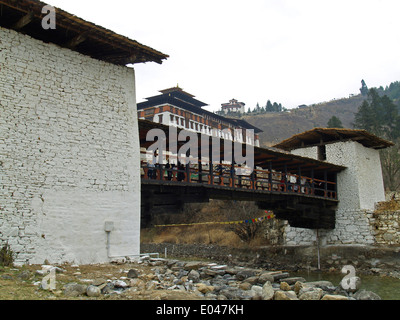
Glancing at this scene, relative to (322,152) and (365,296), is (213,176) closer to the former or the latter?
(365,296)

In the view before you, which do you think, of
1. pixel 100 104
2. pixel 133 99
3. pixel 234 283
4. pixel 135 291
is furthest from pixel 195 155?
pixel 135 291

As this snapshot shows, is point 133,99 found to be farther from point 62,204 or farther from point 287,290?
point 287,290

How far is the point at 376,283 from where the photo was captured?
48.5ft

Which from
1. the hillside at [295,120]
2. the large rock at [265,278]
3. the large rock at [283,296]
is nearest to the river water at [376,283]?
the large rock at [265,278]

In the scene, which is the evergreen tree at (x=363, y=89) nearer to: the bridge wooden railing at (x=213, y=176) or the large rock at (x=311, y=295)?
the bridge wooden railing at (x=213, y=176)

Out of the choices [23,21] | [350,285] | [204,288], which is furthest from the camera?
[350,285]

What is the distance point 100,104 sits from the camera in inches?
388

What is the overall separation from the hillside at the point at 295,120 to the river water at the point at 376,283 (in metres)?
53.6

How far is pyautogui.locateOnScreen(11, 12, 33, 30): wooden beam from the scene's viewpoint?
8164 millimetres

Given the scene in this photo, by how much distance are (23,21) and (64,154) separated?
3.11 m

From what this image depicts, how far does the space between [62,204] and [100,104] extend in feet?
9.27

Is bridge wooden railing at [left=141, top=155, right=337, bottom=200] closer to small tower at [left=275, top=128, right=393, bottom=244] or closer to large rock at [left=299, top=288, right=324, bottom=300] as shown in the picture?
small tower at [left=275, top=128, right=393, bottom=244]

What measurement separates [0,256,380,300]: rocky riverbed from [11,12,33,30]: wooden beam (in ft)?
17.6

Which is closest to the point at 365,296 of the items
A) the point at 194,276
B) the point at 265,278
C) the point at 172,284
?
the point at 265,278
